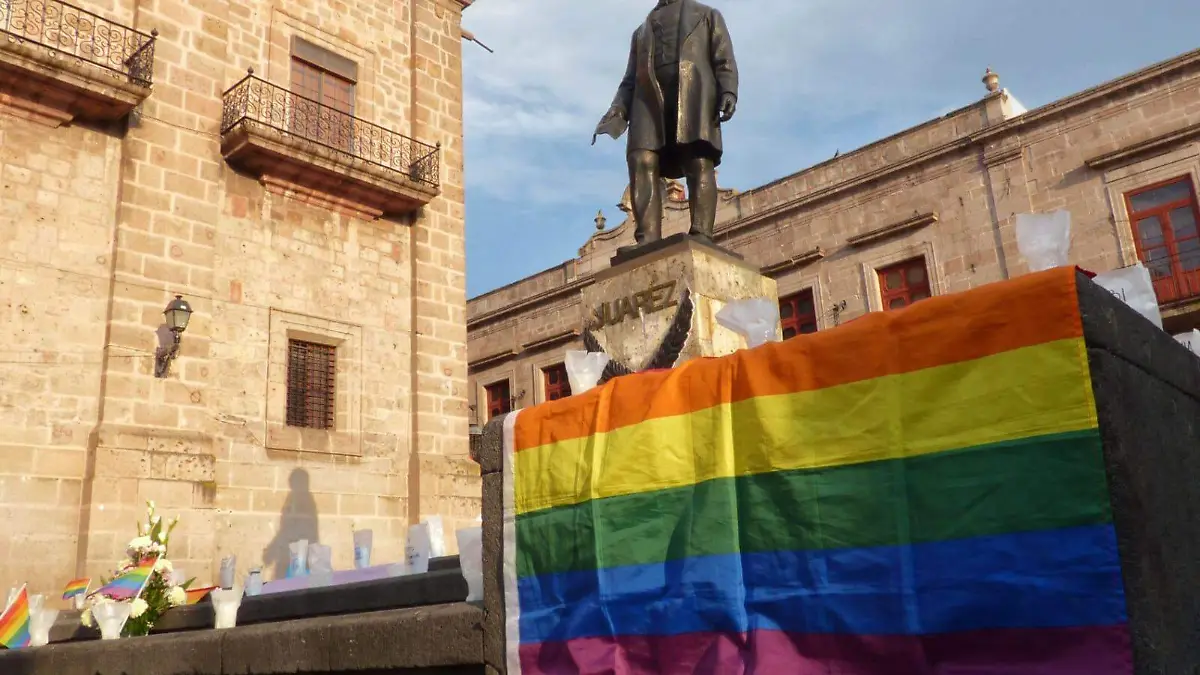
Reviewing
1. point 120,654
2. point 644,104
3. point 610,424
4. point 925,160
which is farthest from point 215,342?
point 925,160

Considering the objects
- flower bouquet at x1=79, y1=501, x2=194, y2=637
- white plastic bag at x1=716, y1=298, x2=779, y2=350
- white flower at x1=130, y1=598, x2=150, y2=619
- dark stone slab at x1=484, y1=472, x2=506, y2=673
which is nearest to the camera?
dark stone slab at x1=484, y1=472, x2=506, y2=673

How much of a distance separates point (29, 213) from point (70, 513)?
3.16 m

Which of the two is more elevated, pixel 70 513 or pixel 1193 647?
pixel 70 513

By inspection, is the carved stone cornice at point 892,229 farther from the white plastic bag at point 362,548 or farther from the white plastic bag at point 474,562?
the white plastic bag at point 474,562

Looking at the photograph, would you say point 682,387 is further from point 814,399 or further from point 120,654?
point 120,654

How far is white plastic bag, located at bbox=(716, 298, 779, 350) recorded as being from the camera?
11.9ft

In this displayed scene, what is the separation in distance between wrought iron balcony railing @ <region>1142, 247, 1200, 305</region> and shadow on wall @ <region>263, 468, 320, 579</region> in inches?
507

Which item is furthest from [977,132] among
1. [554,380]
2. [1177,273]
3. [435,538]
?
[435,538]

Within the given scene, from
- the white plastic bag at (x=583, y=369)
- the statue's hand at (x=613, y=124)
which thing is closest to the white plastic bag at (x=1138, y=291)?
the white plastic bag at (x=583, y=369)

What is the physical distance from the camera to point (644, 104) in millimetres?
5492

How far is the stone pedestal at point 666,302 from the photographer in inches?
189

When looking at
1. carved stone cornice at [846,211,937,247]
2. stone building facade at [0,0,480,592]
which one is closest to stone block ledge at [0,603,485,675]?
stone building facade at [0,0,480,592]

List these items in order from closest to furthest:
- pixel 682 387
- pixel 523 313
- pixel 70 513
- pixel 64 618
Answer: pixel 682 387, pixel 64 618, pixel 70 513, pixel 523 313

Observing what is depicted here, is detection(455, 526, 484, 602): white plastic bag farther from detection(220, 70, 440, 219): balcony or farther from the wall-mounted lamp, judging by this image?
detection(220, 70, 440, 219): balcony
